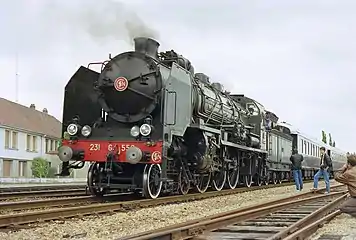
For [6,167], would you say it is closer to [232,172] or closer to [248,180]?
[248,180]

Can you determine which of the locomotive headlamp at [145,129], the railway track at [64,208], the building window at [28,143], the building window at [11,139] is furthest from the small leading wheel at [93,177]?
the building window at [28,143]

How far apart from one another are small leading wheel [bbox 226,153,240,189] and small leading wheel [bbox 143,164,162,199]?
529 centimetres

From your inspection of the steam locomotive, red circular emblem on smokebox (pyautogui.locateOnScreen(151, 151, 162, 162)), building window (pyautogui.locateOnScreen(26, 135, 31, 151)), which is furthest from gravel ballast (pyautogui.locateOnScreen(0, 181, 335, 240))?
building window (pyautogui.locateOnScreen(26, 135, 31, 151))

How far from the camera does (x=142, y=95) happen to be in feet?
41.0

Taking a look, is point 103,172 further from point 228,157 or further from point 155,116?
point 228,157

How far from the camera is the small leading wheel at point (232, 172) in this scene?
1760 centimetres

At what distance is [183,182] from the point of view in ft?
46.4

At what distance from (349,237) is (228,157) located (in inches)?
415

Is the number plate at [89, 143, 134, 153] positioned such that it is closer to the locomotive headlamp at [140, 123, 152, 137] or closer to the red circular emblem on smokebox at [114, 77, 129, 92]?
the locomotive headlamp at [140, 123, 152, 137]

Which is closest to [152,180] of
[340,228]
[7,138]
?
[340,228]

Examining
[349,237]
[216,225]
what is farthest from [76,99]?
[349,237]

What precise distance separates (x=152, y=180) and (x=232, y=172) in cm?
661

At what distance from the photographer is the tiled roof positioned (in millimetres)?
46053

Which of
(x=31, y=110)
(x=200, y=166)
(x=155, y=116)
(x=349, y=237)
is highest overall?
(x=31, y=110)
